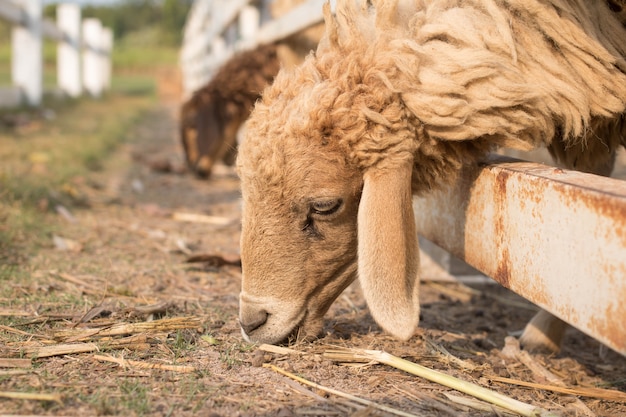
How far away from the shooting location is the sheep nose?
2.41m

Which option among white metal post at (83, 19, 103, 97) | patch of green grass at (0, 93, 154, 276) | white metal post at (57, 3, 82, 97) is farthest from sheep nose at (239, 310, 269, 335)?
white metal post at (83, 19, 103, 97)

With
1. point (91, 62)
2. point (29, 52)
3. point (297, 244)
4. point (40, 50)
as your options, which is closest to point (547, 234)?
point (297, 244)

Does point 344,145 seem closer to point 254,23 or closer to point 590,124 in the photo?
point 590,124

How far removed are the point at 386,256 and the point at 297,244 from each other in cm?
39

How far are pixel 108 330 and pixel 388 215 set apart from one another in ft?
3.29

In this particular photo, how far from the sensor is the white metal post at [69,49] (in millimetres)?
15508

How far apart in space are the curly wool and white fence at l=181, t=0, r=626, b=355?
19 cm

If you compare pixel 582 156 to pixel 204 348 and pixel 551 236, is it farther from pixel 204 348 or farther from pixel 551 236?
pixel 204 348

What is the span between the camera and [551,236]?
1852 mm

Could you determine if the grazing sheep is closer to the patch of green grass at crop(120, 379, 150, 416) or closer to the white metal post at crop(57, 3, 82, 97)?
the patch of green grass at crop(120, 379, 150, 416)

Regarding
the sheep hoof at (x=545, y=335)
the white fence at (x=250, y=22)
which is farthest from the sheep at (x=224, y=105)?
the sheep hoof at (x=545, y=335)

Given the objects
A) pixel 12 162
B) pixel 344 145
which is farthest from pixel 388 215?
pixel 12 162

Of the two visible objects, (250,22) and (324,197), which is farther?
(250,22)

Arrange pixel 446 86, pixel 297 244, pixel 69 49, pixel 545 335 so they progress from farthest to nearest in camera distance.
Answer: pixel 69 49
pixel 545 335
pixel 297 244
pixel 446 86
